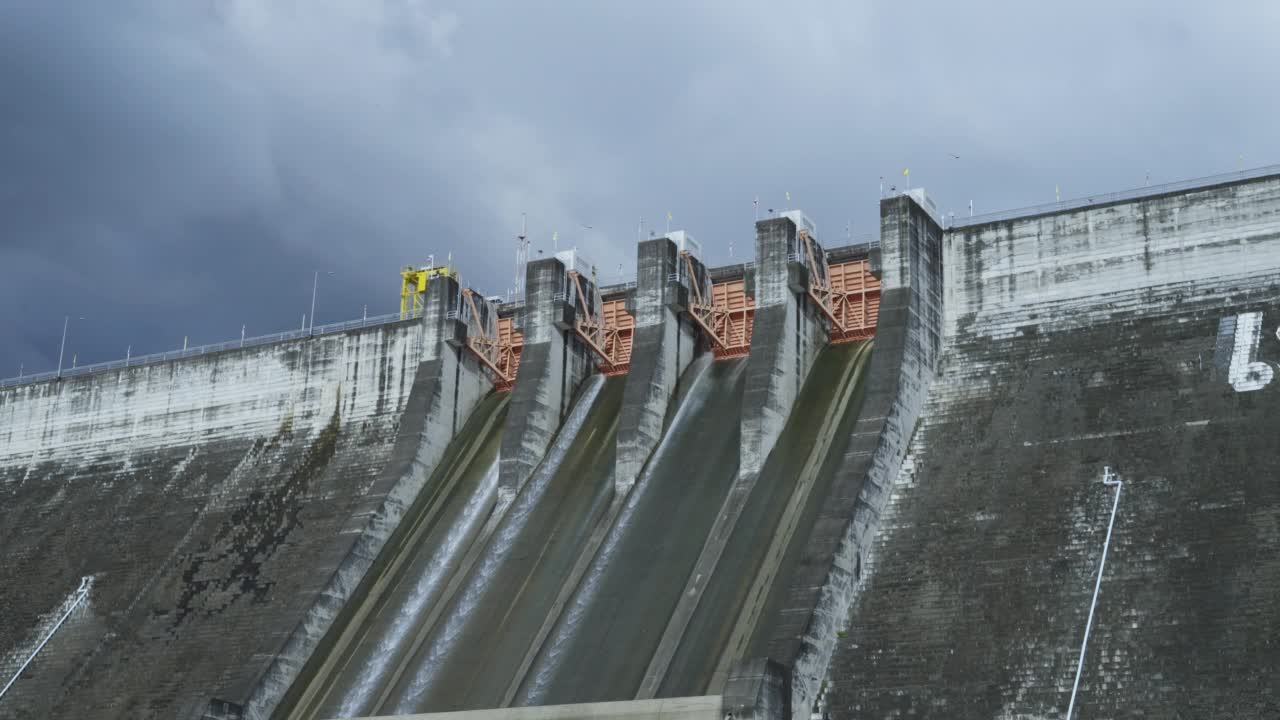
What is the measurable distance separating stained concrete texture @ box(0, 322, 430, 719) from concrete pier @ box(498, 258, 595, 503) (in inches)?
121

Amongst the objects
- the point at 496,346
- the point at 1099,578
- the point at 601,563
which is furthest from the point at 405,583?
the point at 1099,578

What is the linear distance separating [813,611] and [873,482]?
400cm

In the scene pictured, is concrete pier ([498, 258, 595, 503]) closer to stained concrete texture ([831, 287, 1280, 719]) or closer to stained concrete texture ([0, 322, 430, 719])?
stained concrete texture ([0, 322, 430, 719])

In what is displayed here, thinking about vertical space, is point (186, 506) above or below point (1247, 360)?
above

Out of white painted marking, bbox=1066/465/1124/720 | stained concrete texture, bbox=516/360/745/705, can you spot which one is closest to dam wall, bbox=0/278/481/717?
stained concrete texture, bbox=516/360/745/705

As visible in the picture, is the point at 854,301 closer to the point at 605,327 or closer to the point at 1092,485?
the point at 605,327

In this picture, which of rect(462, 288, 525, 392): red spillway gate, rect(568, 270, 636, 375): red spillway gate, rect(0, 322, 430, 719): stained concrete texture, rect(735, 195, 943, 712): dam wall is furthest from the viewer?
rect(462, 288, 525, 392): red spillway gate

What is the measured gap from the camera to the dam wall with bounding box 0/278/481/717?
38.9 meters

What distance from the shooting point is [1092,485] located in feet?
106

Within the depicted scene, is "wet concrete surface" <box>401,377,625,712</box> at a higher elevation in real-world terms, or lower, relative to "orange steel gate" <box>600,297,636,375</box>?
lower

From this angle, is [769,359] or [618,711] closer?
[618,711]

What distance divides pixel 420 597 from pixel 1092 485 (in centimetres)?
1532

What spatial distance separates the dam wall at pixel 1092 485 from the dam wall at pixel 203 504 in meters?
13.6

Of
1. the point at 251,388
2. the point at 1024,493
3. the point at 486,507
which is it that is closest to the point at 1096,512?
the point at 1024,493
